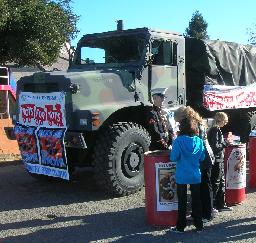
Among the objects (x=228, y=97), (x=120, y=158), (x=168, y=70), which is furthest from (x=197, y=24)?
(x=120, y=158)

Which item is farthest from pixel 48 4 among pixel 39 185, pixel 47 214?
pixel 47 214

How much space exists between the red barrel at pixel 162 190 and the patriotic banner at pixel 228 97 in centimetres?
362

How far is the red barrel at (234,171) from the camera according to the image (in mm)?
7006

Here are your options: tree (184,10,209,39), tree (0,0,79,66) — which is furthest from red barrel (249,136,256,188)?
tree (184,10,209,39)

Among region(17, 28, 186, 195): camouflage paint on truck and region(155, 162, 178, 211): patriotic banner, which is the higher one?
region(17, 28, 186, 195): camouflage paint on truck

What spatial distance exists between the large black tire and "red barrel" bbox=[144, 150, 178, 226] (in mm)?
1394

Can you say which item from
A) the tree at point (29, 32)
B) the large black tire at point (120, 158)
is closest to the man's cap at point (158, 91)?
the large black tire at point (120, 158)

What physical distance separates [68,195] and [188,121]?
9.78ft

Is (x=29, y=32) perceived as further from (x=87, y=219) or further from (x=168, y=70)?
(x=87, y=219)

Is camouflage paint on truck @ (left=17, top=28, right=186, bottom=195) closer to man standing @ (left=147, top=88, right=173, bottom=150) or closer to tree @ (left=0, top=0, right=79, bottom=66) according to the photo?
man standing @ (left=147, top=88, right=173, bottom=150)

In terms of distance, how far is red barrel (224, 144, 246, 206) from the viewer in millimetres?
7006

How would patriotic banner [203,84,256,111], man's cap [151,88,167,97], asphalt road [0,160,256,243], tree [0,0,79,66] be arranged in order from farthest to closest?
1. tree [0,0,79,66]
2. patriotic banner [203,84,256,111]
3. man's cap [151,88,167,97]
4. asphalt road [0,160,256,243]

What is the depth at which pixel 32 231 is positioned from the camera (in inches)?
238

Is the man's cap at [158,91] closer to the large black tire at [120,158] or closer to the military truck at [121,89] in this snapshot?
the military truck at [121,89]
